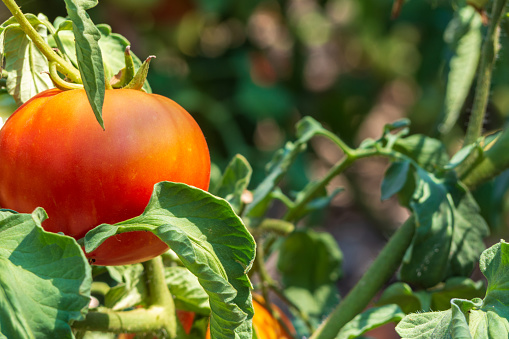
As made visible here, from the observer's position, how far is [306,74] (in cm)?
183

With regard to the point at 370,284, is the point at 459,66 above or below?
above

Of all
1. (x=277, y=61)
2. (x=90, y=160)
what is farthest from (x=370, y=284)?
(x=277, y=61)

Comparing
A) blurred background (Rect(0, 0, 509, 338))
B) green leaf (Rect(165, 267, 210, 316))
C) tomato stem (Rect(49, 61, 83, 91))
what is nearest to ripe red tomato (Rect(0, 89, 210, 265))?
tomato stem (Rect(49, 61, 83, 91))

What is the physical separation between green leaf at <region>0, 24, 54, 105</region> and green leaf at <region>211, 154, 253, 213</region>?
0.55 ft

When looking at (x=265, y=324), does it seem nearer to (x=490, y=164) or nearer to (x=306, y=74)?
(x=490, y=164)

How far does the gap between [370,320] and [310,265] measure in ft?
0.87

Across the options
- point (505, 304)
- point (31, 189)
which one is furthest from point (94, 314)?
point (505, 304)

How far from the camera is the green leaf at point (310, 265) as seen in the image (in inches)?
26.1

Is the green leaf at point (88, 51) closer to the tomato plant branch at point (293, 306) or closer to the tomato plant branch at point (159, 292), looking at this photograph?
the tomato plant branch at point (159, 292)

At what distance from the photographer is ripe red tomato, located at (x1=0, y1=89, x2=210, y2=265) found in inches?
12.3

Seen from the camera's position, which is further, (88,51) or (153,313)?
(153,313)

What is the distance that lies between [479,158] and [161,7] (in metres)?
1.22

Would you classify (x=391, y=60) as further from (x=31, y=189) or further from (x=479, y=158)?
(x=31, y=189)

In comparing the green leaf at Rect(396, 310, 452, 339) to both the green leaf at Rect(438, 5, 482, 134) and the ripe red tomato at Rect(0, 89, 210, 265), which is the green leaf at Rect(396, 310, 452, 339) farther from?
the green leaf at Rect(438, 5, 482, 134)
